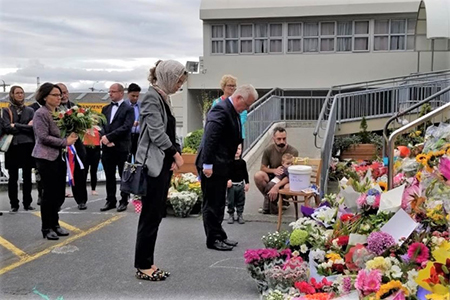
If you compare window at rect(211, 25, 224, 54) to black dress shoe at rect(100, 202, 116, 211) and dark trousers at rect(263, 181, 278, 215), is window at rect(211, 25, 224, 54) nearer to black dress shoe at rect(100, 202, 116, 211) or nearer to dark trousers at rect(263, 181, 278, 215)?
black dress shoe at rect(100, 202, 116, 211)

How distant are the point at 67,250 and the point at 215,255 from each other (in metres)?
1.60

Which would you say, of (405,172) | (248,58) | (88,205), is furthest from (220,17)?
(405,172)

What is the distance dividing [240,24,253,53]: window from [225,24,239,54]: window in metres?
0.25

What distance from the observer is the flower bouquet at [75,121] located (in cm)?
575

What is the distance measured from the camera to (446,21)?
607 inches

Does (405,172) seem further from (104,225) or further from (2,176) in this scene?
(2,176)

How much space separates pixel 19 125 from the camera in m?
6.99

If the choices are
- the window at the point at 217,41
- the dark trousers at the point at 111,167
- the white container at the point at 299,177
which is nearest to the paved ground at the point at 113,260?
the dark trousers at the point at 111,167

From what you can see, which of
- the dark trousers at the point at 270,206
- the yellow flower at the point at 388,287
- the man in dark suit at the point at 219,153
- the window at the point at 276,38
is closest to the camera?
the yellow flower at the point at 388,287

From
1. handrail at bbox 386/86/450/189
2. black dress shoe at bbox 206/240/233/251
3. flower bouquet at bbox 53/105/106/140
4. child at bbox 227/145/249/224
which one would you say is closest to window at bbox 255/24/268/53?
child at bbox 227/145/249/224

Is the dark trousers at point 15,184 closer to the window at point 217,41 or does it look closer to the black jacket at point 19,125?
the black jacket at point 19,125

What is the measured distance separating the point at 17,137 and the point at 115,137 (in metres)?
1.44

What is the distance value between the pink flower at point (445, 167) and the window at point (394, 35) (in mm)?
16200

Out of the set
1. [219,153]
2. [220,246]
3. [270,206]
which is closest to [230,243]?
[220,246]
